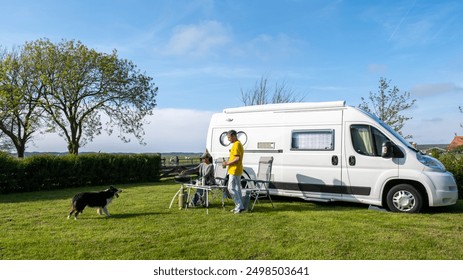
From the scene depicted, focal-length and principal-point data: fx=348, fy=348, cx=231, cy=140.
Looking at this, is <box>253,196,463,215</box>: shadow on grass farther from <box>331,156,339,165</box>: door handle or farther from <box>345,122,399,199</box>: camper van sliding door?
<box>331,156,339,165</box>: door handle

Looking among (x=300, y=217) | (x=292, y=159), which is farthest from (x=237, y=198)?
(x=292, y=159)

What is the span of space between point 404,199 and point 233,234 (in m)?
4.11

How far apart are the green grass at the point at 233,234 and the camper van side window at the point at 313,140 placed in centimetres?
145

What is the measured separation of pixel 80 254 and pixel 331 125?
604 centimetres

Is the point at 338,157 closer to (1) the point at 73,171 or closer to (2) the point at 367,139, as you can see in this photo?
(2) the point at 367,139

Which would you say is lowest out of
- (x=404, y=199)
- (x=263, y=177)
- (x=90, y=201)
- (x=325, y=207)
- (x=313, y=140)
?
(x=325, y=207)

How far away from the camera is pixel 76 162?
47.1ft

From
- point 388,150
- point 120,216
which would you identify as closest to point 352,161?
point 388,150

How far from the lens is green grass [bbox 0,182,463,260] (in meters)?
4.70

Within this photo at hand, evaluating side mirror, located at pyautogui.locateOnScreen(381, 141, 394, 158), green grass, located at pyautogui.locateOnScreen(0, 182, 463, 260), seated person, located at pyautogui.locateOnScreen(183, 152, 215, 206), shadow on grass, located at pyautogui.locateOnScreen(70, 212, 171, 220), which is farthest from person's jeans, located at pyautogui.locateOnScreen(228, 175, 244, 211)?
side mirror, located at pyautogui.locateOnScreen(381, 141, 394, 158)

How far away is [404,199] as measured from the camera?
7441 millimetres

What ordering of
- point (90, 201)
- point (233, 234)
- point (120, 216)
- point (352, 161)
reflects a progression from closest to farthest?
point (233, 234), point (90, 201), point (120, 216), point (352, 161)

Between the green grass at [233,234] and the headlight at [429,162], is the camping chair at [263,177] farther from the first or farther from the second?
the headlight at [429,162]

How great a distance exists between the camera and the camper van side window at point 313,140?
8302 millimetres
